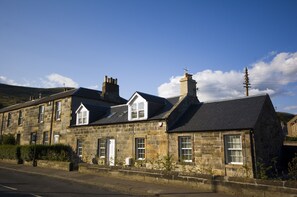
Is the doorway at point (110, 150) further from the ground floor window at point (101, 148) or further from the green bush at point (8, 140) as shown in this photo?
the green bush at point (8, 140)

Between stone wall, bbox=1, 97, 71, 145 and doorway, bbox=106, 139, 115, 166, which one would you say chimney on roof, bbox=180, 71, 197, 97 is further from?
stone wall, bbox=1, 97, 71, 145

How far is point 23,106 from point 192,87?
25.3 m

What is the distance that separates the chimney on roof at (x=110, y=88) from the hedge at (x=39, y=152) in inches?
336

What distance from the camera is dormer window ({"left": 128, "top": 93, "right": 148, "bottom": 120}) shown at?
20322mm

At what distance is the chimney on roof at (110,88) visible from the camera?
99.8ft

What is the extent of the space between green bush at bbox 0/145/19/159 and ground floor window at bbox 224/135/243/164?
20299mm

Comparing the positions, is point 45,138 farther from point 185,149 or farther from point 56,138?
point 185,149

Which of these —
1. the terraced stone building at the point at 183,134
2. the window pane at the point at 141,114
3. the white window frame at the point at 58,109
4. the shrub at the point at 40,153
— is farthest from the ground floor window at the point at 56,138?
the window pane at the point at 141,114

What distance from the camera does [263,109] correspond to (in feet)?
54.2

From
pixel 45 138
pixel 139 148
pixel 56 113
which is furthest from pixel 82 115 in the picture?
pixel 139 148

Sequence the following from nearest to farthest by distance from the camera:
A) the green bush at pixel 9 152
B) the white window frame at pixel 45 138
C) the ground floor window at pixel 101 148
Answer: the ground floor window at pixel 101 148 → the green bush at pixel 9 152 → the white window frame at pixel 45 138

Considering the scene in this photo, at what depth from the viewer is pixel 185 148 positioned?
17.1 metres

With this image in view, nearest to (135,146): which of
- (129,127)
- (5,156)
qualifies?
(129,127)

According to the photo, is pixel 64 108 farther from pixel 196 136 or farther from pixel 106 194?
pixel 106 194
